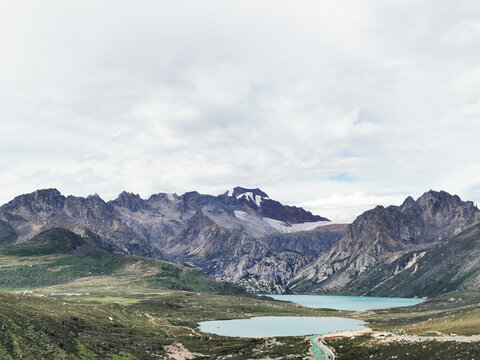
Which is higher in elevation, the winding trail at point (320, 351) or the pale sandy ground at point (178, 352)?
the winding trail at point (320, 351)

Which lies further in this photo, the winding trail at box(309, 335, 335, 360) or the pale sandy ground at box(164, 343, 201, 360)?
the pale sandy ground at box(164, 343, 201, 360)

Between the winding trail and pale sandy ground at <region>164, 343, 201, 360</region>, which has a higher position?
the winding trail

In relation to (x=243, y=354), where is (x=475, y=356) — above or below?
above

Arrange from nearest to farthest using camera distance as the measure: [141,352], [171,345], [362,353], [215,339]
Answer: [362,353], [141,352], [171,345], [215,339]

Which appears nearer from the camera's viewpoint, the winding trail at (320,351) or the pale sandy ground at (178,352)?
the winding trail at (320,351)

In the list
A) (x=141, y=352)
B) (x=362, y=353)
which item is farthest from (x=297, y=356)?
(x=141, y=352)

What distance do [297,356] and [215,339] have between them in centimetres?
6219

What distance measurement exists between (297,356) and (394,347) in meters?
26.0

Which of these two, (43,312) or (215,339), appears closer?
(43,312)

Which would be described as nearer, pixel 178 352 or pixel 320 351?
pixel 320 351

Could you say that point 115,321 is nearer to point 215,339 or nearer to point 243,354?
point 215,339

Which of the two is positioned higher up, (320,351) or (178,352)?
(320,351)


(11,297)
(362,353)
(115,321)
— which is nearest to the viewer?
(362,353)

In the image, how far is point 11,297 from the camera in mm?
168750
